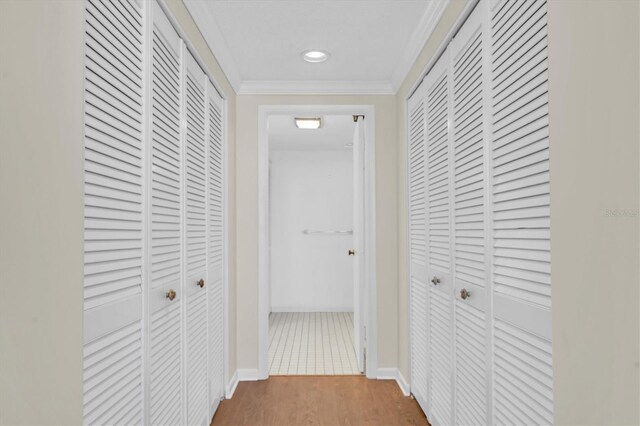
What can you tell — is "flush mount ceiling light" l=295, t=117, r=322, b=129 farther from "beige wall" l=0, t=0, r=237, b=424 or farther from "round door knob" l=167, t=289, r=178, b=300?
"beige wall" l=0, t=0, r=237, b=424

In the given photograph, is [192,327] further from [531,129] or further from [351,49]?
[351,49]

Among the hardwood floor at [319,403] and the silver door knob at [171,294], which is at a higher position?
the silver door knob at [171,294]

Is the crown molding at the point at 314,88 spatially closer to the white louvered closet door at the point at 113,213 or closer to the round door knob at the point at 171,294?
the white louvered closet door at the point at 113,213

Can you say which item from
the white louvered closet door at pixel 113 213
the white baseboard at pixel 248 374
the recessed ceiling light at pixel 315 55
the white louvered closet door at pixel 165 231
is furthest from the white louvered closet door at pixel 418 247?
the white louvered closet door at pixel 113 213

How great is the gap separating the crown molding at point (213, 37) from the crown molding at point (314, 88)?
0.16 meters

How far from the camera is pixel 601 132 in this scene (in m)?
0.90

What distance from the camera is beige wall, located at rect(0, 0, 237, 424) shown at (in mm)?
755

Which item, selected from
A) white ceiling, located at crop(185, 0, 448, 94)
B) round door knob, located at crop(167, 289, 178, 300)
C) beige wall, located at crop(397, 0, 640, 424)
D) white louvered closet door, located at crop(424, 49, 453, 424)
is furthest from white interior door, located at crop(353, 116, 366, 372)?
beige wall, located at crop(397, 0, 640, 424)

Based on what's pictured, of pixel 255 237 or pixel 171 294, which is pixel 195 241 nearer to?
pixel 171 294

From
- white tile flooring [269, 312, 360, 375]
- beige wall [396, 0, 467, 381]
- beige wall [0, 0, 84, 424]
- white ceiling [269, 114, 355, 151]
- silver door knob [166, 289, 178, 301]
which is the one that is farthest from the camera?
white ceiling [269, 114, 355, 151]

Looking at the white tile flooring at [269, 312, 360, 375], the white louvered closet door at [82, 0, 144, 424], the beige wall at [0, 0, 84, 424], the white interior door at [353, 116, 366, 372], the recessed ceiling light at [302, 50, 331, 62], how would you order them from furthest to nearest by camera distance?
the white tile flooring at [269, 312, 360, 375], the white interior door at [353, 116, 366, 372], the recessed ceiling light at [302, 50, 331, 62], the white louvered closet door at [82, 0, 144, 424], the beige wall at [0, 0, 84, 424]

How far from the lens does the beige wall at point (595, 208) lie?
82 centimetres

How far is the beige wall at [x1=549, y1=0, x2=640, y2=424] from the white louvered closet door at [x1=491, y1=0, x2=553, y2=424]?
0.31 ft

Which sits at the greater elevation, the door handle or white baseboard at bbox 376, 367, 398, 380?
the door handle
